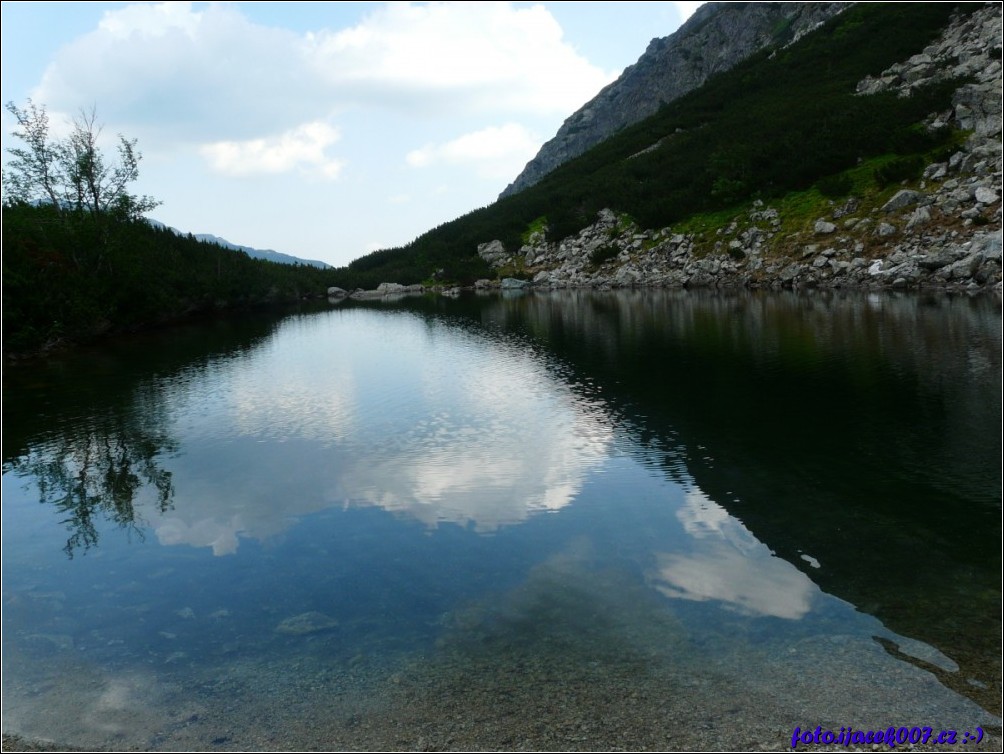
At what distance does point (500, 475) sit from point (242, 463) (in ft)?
26.6

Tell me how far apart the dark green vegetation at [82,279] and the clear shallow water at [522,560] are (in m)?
24.7

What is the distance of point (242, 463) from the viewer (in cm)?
2005

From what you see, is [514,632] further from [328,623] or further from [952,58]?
[952,58]

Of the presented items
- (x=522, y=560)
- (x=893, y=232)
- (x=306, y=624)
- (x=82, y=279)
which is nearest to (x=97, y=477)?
(x=306, y=624)

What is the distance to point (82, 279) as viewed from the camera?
53.1 metres

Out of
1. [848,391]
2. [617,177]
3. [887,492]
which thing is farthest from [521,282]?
[887,492]

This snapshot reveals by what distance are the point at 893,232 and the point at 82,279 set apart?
65.7 m

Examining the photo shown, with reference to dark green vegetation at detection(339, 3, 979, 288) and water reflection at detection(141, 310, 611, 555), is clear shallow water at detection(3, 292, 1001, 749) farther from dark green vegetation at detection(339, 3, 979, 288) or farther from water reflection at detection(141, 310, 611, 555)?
dark green vegetation at detection(339, 3, 979, 288)

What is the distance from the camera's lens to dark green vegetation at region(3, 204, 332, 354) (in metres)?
47.5

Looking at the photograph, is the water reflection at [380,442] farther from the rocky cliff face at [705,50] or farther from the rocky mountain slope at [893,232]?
the rocky cliff face at [705,50]

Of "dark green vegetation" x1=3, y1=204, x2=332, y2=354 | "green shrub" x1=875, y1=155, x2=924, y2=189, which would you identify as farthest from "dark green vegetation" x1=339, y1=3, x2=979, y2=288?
"dark green vegetation" x1=3, y1=204, x2=332, y2=354

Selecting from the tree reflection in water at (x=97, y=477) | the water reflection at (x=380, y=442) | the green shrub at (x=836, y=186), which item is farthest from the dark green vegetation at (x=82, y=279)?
the green shrub at (x=836, y=186)

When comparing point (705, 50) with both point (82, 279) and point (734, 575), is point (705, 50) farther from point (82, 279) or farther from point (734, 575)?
point (734, 575)

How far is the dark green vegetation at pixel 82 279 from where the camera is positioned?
4753 cm
